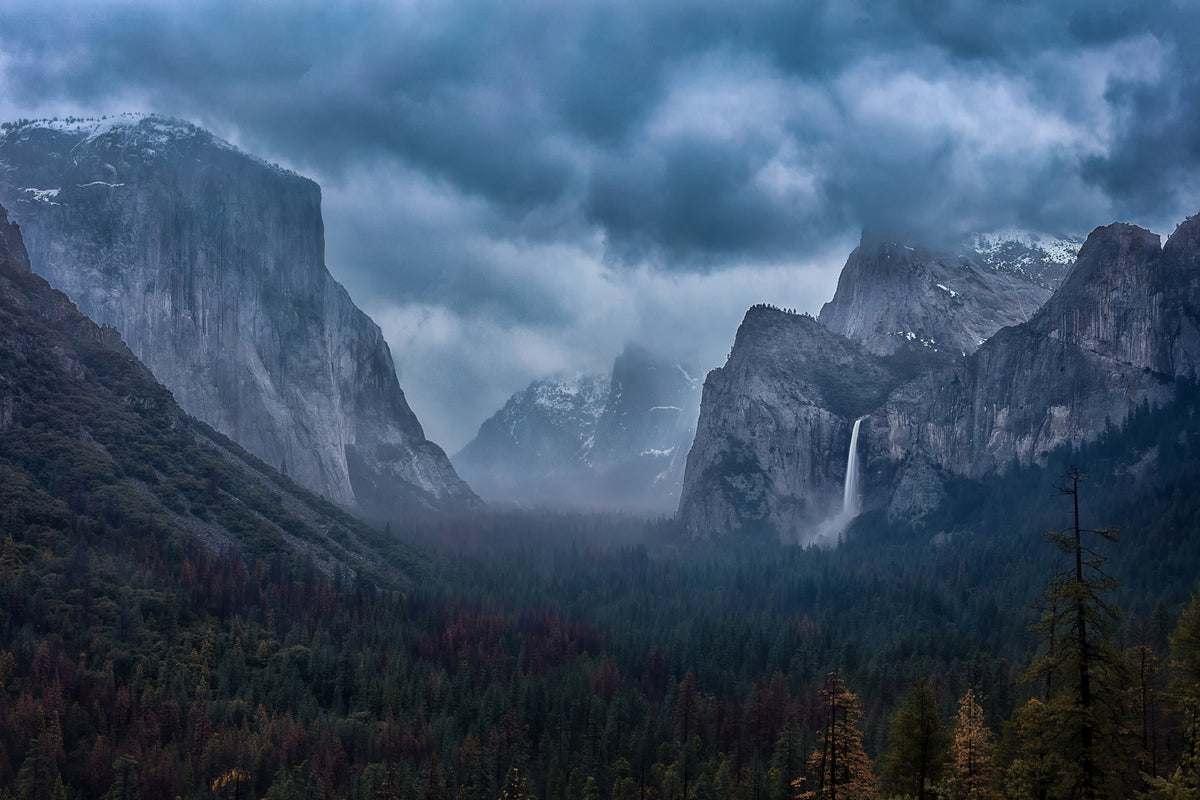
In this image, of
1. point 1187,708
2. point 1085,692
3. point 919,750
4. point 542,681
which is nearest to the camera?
point 1085,692

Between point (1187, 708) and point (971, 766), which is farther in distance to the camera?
point (971, 766)

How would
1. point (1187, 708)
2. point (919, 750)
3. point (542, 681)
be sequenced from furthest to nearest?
point (542, 681), point (919, 750), point (1187, 708)

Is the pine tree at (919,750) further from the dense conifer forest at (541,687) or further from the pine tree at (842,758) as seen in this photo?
the pine tree at (842,758)

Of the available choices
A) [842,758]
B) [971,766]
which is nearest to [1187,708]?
[971,766]

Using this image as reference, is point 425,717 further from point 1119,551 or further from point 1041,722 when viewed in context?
point 1119,551

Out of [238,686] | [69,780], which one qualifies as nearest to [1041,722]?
[69,780]

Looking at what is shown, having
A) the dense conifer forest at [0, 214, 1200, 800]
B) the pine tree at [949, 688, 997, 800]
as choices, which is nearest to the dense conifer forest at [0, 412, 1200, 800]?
the pine tree at [949, 688, 997, 800]

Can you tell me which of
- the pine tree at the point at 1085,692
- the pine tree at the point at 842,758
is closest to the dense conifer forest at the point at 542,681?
the pine tree at the point at 1085,692

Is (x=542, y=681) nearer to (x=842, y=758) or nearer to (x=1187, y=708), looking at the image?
(x=842, y=758)
